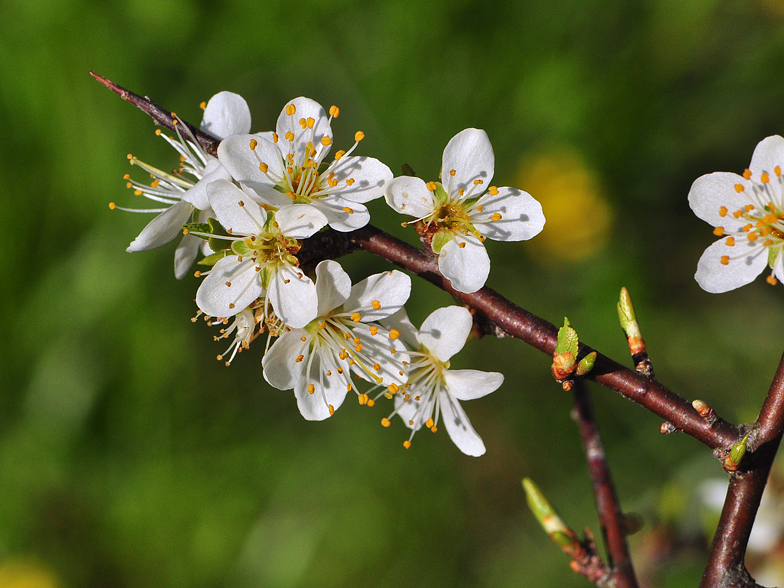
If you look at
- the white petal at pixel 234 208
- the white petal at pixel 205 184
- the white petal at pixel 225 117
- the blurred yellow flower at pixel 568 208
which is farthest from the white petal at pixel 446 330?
the blurred yellow flower at pixel 568 208

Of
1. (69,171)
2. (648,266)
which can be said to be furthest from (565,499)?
(69,171)

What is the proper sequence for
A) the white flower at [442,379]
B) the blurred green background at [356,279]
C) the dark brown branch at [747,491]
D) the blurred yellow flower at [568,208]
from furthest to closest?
the blurred yellow flower at [568,208]
the blurred green background at [356,279]
the white flower at [442,379]
the dark brown branch at [747,491]

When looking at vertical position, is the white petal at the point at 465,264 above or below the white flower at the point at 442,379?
above

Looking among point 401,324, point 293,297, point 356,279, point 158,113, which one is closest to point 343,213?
point 293,297

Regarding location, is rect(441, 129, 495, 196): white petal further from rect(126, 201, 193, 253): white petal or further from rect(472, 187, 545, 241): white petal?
rect(126, 201, 193, 253): white petal

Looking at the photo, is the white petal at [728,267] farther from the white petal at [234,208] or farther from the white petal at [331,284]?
the white petal at [234,208]
